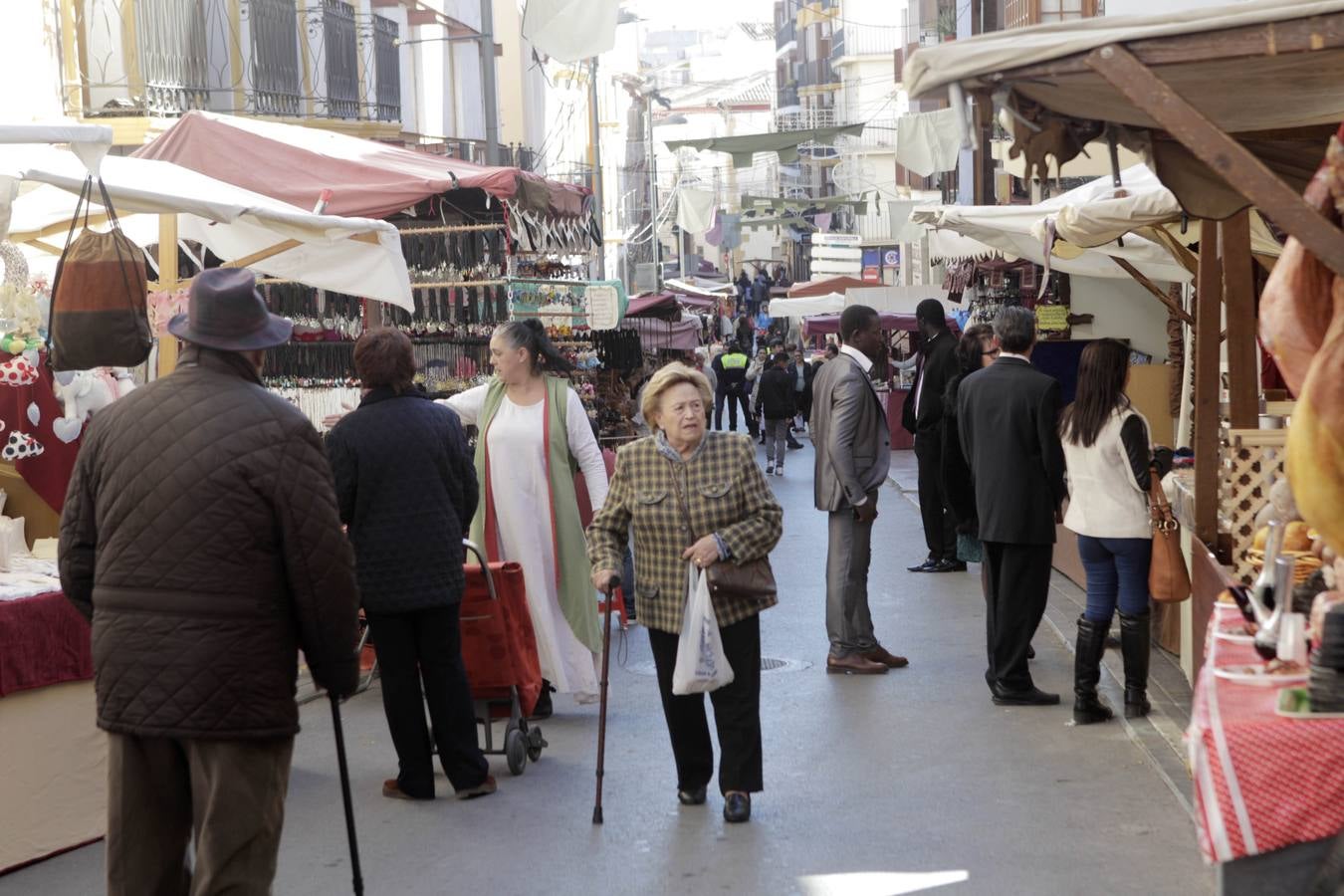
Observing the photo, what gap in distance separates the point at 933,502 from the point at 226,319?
410 inches

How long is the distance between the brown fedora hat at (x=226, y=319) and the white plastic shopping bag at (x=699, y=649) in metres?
2.28

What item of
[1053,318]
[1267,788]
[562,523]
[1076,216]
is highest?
[1076,216]

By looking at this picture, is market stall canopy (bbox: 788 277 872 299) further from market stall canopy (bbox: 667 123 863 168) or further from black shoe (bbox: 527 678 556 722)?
black shoe (bbox: 527 678 556 722)

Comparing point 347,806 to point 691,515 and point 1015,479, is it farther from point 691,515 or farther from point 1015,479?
point 1015,479

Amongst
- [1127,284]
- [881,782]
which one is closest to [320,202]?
[881,782]

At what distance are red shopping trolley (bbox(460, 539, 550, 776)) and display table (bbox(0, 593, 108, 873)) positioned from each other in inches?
68.6

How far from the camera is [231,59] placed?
19297mm

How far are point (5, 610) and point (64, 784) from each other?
31.7 inches

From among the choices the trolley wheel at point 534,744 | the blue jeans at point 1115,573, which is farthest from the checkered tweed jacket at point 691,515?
the blue jeans at point 1115,573

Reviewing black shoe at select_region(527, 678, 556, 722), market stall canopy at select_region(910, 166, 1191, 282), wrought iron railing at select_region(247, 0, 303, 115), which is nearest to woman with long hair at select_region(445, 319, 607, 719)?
black shoe at select_region(527, 678, 556, 722)

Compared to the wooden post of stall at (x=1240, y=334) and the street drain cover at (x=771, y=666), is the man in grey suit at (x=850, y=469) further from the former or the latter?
the wooden post of stall at (x=1240, y=334)

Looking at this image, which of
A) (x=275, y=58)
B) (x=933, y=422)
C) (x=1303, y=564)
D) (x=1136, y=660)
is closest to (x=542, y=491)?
(x=1136, y=660)

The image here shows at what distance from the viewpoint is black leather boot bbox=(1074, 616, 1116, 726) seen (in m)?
8.57

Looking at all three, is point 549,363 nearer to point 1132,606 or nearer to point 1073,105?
point 1132,606
